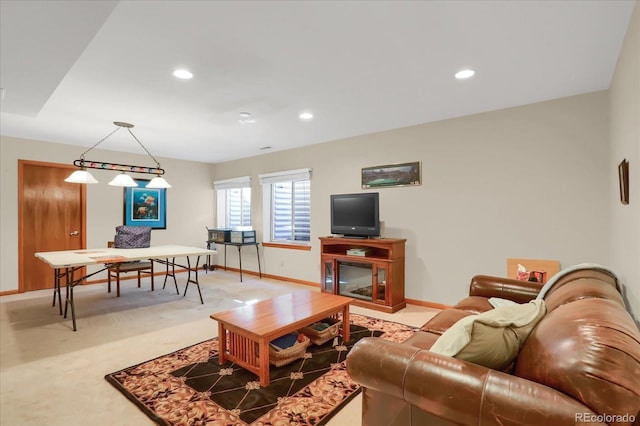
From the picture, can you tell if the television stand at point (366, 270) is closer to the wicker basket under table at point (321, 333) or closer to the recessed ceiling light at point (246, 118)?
the wicker basket under table at point (321, 333)

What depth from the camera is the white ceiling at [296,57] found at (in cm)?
174

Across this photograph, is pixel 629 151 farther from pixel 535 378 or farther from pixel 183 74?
pixel 183 74

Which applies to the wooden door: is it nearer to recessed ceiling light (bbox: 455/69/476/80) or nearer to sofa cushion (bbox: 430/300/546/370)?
recessed ceiling light (bbox: 455/69/476/80)

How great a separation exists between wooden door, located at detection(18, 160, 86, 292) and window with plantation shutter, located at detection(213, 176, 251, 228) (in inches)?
97.1

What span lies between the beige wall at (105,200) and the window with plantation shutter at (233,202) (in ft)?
0.73

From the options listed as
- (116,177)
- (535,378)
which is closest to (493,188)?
(535,378)

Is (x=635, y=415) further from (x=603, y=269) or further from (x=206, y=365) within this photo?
(x=206, y=365)

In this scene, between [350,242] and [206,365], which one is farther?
[350,242]

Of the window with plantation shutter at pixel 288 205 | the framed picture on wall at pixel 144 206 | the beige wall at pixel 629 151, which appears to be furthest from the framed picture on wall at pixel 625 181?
the framed picture on wall at pixel 144 206

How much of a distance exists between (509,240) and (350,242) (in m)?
1.85

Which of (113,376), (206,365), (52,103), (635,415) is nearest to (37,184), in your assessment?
(52,103)

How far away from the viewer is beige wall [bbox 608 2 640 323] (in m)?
1.65

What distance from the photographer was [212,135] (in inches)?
177
